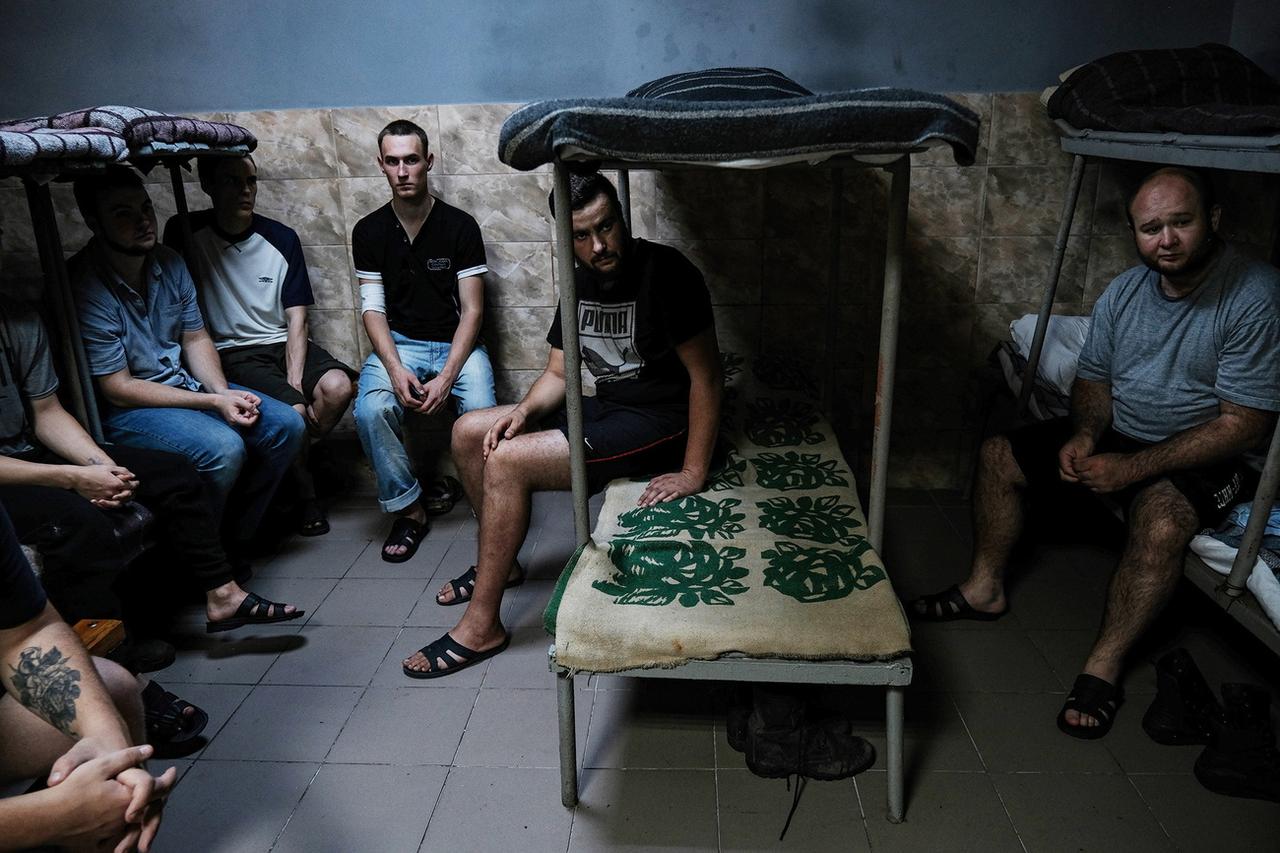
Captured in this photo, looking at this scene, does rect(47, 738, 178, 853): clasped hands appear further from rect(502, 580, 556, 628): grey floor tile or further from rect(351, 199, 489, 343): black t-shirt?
rect(351, 199, 489, 343): black t-shirt

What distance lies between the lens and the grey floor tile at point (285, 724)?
2143mm

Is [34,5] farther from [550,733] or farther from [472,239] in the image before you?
[550,733]

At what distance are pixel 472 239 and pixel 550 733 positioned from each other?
5.86 ft

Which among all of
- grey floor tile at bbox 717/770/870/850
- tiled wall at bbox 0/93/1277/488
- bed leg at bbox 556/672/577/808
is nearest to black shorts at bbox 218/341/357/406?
tiled wall at bbox 0/93/1277/488

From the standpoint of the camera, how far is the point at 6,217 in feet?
11.1

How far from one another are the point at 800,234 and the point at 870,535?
1550mm

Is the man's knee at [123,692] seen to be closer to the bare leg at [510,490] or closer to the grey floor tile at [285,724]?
the grey floor tile at [285,724]

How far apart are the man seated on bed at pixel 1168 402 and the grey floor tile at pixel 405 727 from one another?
150 cm

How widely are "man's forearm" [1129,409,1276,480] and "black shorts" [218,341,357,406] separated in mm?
2632

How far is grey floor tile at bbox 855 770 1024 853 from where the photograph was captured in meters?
1.84

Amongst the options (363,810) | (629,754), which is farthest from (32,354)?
(629,754)

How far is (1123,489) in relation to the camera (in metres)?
2.32

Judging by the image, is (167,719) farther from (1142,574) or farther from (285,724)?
(1142,574)

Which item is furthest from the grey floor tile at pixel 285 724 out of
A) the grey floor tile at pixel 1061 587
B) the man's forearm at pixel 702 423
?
the grey floor tile at pixel 1061 587
